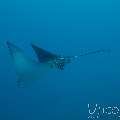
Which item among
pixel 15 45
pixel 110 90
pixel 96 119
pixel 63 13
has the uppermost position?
pixel 63 13

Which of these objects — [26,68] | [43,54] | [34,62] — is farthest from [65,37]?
[26,68]

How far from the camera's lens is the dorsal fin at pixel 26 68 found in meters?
3.75

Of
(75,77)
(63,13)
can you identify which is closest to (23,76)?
(75,77)

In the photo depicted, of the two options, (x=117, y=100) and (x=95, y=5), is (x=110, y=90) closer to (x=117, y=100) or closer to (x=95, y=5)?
(x=117, y=100)

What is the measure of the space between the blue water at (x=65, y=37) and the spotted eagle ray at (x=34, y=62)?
6cm

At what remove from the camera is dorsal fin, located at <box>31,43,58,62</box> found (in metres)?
3.68

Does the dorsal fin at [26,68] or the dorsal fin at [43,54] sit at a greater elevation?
the dorsal fin at [43,54]

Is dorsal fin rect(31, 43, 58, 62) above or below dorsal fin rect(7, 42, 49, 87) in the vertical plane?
above

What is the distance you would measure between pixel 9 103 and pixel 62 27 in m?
1.09

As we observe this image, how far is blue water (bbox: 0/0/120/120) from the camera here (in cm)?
373

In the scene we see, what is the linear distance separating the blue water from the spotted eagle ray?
55 millimetres

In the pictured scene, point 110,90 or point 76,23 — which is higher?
point 76,23

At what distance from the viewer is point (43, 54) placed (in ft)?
12.1

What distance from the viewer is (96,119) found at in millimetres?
3922
